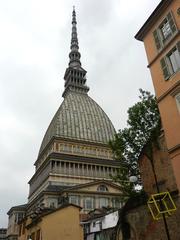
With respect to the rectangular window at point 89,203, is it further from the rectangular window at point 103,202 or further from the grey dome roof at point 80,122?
the grey dome roof at point 80,122

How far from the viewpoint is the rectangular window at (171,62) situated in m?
18.6

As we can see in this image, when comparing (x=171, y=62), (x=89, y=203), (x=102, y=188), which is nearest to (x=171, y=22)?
(x=171, y=62)

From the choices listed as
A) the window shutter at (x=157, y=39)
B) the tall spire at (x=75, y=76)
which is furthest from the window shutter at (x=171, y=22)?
the tall spire at (x=75, y=76)

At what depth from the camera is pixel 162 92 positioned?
64.6 feet

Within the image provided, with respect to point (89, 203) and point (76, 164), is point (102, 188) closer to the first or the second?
point (89, 203)

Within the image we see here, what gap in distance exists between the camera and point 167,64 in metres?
19.6

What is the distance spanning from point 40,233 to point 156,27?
2369 cm

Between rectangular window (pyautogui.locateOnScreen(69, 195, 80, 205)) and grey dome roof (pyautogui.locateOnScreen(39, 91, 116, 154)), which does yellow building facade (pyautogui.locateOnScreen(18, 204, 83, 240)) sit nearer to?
rectangular window (pyautogui.locateOnScreen(69, 195, 80, 205))

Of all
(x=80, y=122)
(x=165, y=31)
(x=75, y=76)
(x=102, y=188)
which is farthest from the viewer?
(x=75, y=76)

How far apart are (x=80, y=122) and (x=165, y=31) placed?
76.3 m

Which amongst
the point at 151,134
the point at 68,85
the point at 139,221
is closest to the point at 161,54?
the point at 151,134

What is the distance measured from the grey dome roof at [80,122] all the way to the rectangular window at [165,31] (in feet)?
213

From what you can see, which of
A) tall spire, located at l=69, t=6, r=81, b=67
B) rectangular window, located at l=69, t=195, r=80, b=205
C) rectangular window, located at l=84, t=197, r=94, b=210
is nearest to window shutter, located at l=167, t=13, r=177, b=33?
rectangular window, located at l=69, t=195, r=80, b=205

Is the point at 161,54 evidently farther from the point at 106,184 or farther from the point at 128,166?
the point at 106,184
